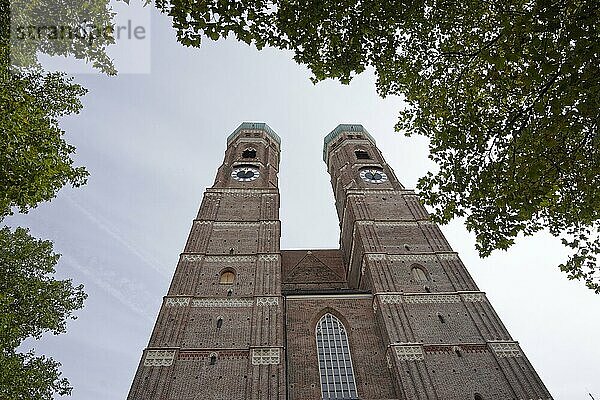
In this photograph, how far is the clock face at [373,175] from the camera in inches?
1365

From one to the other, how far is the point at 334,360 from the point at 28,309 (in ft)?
43.8

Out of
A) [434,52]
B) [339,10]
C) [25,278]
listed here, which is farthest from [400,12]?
[25,278]

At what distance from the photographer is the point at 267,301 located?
22766 millimetres

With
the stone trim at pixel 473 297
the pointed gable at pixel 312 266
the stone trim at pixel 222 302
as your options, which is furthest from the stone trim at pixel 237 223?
the stone trim at pixel 473 297

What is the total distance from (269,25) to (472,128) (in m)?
5.01

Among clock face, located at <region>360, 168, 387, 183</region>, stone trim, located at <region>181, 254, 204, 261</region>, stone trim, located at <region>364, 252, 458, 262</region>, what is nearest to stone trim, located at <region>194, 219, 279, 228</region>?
stone trim, located at <region>181, 254, 204, 261</region>

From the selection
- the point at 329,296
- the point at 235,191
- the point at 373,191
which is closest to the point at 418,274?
the point at 329,296

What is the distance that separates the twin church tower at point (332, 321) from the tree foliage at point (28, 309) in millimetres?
4657

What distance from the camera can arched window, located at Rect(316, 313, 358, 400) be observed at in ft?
65.2

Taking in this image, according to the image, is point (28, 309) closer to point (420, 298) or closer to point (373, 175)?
point (420, 298)

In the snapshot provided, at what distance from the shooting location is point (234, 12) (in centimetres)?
784

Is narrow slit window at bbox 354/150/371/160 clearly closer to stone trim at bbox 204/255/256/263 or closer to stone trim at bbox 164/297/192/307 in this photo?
stone trim at bbox 204/255/256/263

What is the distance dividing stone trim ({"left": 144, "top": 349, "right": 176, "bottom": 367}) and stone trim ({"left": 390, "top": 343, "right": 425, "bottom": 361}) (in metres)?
10.0

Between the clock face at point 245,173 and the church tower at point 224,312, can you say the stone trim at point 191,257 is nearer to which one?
the church tower at point 224,312
